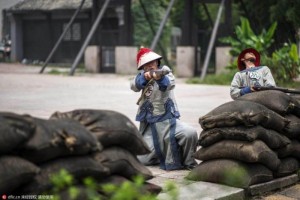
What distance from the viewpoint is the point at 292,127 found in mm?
6320

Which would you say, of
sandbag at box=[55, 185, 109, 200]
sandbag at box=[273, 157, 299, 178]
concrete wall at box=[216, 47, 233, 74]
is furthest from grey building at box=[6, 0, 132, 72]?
sandbag at box=[55, 185, 109, 200]

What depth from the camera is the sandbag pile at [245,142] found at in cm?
566

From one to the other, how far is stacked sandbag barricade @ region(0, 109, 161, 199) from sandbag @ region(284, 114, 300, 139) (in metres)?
2.26

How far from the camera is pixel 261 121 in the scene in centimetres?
583

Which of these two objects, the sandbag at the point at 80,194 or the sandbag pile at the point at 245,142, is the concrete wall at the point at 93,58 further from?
the sandbag at the point at 80,194

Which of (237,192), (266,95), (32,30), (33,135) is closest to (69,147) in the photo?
(33,135)

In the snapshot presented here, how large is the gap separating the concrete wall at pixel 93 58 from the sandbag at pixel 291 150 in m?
19.6

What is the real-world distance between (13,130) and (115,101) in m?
10.6

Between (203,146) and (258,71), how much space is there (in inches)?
46.1

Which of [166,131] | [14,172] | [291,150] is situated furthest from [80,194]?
[291,150]

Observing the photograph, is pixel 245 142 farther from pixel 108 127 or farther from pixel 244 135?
pixel 108 127

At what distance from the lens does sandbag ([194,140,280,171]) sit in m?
5.63

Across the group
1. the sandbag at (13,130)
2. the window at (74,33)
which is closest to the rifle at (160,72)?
the sandbag at (13,130)

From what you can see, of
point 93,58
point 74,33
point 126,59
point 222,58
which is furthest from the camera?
point 74,33
